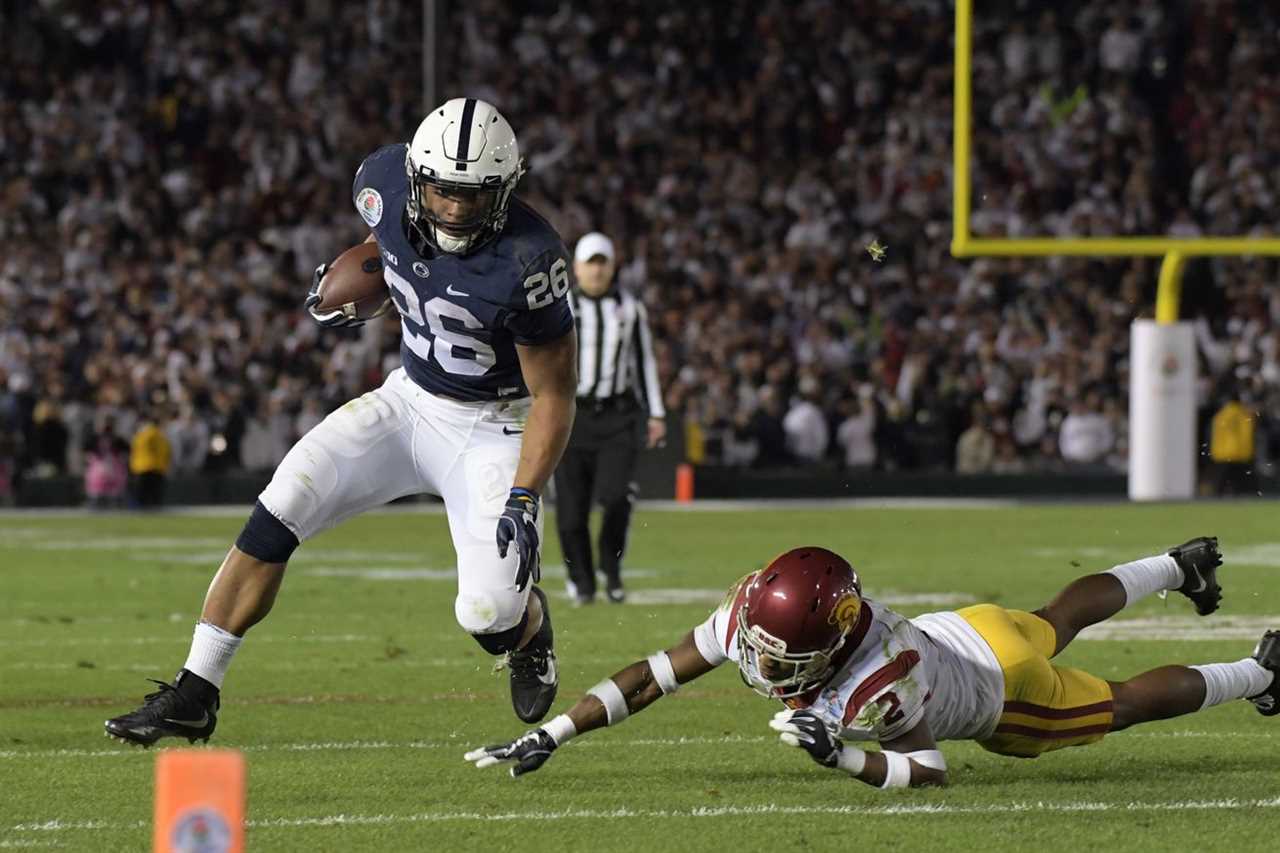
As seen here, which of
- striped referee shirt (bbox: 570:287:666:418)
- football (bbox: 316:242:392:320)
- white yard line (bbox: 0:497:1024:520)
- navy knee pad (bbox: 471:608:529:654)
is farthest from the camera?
white yard line (bbox: 0:497:1024:520)

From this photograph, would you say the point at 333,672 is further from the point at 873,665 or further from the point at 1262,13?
the point at 1262,13

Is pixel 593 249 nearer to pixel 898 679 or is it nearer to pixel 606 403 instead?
pixel 606 403

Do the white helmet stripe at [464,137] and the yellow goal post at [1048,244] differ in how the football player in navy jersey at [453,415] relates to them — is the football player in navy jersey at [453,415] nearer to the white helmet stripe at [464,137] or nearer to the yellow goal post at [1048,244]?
the white helmet stripe at [464,137]

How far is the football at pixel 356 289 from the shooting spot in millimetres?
6059

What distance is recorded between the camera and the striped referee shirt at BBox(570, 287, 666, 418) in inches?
402

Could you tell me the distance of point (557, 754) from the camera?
5844 millimetres

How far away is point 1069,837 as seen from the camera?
15.5 feet

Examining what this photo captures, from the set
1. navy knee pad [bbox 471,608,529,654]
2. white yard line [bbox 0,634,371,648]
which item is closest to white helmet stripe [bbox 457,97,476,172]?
navy knee pad [bbox 471,608,529,654]

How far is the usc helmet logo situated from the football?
5.67 feet

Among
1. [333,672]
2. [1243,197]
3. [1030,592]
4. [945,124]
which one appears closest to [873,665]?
[333,672]

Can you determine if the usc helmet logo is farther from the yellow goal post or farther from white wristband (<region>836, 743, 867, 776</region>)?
the yellow goal post

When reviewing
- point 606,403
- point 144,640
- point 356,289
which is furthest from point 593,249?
point 356,289

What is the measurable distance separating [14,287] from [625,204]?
586 cm

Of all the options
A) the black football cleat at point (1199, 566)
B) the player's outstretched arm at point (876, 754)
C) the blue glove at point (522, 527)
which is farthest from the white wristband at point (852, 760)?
the black football cleat at point (1199, 566)
